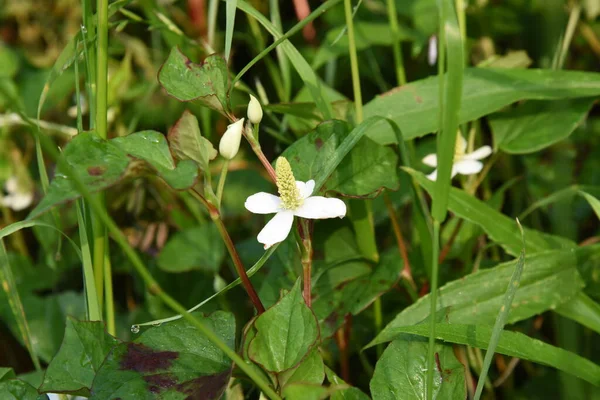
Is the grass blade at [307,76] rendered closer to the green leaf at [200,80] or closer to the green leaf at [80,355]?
the green leaf at [200,80]

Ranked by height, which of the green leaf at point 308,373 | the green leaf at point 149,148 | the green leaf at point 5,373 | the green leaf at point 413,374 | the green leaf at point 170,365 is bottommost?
the green leaf at point 5,373

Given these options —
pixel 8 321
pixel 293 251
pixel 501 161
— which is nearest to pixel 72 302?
pixel 8 321

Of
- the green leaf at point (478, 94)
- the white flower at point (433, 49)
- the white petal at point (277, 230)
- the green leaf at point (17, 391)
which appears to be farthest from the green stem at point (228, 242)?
the white flower at point (433, 49)

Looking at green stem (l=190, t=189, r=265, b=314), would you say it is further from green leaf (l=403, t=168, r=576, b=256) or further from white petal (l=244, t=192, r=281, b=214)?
green leaf (l=403, t=168, r=576, b=256)

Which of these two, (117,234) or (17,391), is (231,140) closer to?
(117,234)

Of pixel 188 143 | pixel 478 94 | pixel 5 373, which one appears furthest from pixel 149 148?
pixel 478 94

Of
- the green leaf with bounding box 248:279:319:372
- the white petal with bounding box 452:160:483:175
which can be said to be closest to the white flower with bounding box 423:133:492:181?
the white petal with bounding box 452:160:483:175
